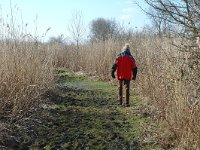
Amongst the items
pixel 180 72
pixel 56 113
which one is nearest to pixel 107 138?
pixel 180 72

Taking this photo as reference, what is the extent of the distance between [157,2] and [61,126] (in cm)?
308

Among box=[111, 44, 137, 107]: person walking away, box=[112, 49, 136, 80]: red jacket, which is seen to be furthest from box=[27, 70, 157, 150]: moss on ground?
box=[112, 49, 136, 80]: red jacket

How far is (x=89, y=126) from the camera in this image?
763cm

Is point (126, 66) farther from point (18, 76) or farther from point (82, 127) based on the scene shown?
point (18, 76)

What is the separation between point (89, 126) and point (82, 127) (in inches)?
6.3

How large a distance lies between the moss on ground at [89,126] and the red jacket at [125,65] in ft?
2.86

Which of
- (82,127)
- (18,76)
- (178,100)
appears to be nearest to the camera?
(178,100)

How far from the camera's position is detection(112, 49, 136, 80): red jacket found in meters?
10.6

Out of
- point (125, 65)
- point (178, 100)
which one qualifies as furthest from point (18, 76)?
point (125, 65)

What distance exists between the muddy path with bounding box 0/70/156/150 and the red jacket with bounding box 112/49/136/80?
34.1 inches

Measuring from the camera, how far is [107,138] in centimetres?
673

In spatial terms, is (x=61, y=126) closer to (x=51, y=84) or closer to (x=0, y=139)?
(x=0, y=139)

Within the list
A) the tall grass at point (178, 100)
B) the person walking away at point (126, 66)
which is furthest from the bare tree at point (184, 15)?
the person walking away at point (126, 66)

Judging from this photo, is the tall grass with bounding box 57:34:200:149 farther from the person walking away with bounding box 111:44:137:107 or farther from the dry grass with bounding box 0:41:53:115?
the dry grass with bounding box 0:41:53:115
